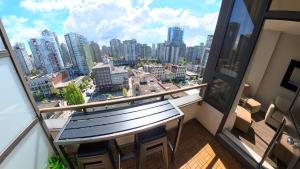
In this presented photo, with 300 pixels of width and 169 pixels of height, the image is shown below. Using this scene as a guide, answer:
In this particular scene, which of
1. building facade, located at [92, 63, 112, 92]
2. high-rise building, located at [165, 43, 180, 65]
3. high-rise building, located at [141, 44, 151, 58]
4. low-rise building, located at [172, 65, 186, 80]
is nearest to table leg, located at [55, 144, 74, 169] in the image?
building facade, located at [92, 63, 112, 92]

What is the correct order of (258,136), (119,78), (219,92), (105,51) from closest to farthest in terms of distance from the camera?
1. (219,92)
2. (258,136)
3. (119,78)
4. (105,51)

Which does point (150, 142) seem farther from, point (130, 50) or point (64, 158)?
point (130, 50)

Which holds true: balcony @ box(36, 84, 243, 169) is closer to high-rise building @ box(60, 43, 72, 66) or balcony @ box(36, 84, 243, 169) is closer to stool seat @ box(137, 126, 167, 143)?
stool seat @ box(137, 126, 167, 143)

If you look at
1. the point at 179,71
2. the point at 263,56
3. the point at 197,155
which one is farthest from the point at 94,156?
the point at 179,71

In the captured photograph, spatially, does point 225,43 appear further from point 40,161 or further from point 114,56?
point 114,56

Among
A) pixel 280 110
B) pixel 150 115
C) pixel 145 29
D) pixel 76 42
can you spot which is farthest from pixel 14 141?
pixel 145 29
